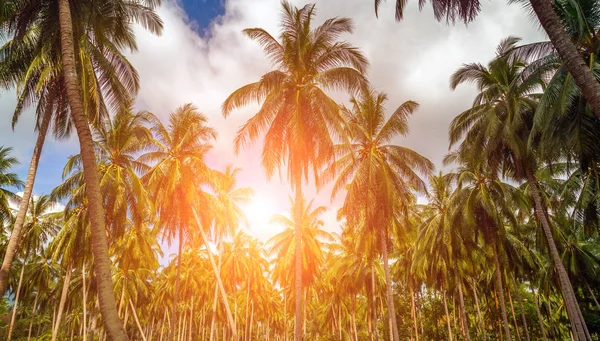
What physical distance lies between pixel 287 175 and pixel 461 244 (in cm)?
1623

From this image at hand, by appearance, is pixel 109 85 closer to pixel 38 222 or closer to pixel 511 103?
pixel 511 103

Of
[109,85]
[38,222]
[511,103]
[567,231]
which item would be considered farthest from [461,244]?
[38,222]

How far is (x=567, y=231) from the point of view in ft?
83.3

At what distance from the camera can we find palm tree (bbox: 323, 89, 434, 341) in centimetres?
1762

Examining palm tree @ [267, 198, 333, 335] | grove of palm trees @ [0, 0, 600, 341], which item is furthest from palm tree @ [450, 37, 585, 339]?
palm tree @ [267, 198, 333, 335]

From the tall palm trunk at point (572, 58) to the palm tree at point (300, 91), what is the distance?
7.19 m

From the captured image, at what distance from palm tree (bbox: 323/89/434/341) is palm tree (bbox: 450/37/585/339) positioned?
3038 millimetres

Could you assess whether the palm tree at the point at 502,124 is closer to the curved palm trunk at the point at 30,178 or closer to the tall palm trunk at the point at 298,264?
the tall palm trunk at the point at 298,264

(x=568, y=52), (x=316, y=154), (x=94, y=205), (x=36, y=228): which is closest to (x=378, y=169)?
(x=316, y=154)

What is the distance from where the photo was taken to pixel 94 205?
727 centimetres

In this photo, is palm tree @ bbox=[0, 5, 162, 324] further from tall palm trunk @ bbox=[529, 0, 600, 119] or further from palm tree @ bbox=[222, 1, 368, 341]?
tall palm trunk @ bbox=[529, 0, 600, 119]

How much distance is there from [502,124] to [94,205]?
17749 millimetres

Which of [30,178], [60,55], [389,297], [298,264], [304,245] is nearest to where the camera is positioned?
[60,55]

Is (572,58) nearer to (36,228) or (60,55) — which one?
(60,55)
